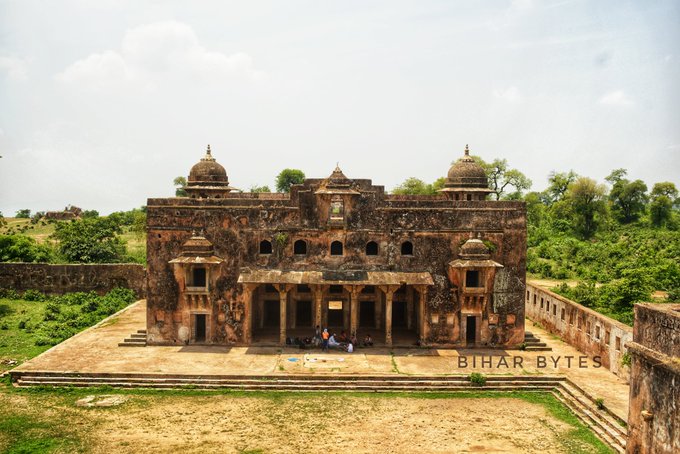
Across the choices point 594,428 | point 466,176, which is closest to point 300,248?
point 466,176

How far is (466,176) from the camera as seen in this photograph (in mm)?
29516

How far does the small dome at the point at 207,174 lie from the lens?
29.1 m

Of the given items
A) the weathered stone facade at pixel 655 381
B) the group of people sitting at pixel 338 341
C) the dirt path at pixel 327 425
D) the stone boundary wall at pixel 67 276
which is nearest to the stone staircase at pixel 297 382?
the dirt path at pixel 327 425

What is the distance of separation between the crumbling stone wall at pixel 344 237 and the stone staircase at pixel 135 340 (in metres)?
0.50

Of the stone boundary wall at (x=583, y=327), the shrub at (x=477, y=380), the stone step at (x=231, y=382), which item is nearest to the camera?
the stone step at (x=231, y=382)

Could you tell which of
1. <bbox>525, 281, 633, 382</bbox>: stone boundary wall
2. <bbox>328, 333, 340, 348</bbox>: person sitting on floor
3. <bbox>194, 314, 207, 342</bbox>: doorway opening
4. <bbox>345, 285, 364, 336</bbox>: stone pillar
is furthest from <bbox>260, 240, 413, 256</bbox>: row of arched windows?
<bbox>525, 281, 633, 382</bbox>: stone boundary wall

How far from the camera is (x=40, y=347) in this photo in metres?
26.3

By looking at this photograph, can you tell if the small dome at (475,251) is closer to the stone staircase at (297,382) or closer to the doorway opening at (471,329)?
the doorway opening at (471,329)

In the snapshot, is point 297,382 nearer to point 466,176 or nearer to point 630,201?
point 466,176

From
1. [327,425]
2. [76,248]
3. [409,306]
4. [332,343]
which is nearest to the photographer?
[327,425]

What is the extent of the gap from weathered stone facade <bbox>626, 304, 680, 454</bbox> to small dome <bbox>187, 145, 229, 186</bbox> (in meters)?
20.2

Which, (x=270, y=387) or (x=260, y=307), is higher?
(x=260, y=307)

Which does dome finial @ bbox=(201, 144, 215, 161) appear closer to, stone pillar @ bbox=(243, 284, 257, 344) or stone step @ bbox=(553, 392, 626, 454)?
stone pillar @ bbox=(243, 284, 257, 344)

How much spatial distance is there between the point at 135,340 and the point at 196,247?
16.0 feet
